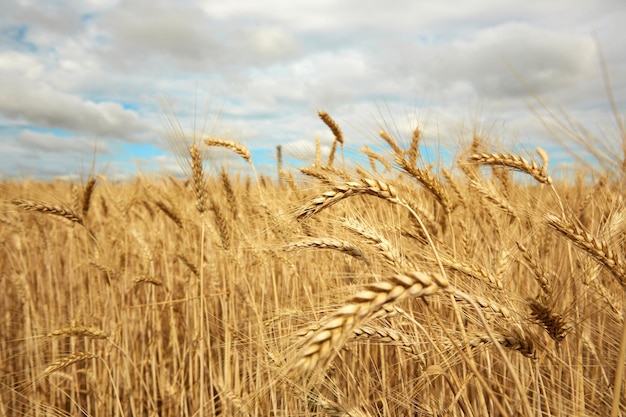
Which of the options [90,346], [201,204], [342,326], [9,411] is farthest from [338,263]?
[9,411]

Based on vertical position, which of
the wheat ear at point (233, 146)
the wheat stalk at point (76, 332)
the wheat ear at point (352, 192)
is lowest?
the wheat stalk at point (76, 332)

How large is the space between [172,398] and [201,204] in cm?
130

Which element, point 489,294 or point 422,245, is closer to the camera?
point 489,294

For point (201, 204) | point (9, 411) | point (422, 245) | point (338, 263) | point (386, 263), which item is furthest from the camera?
point (9, 411)

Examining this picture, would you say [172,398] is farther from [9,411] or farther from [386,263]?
[386,263]

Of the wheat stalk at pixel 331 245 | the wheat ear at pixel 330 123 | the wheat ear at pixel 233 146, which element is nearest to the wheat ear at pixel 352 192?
the wheat stalk at pixel 331 245

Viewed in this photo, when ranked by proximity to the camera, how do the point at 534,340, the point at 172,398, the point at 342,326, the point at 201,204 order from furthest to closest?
the point at 172,398
the point at 201,204
the point at 534,340
the point at 342,326

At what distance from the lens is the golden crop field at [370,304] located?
112cm

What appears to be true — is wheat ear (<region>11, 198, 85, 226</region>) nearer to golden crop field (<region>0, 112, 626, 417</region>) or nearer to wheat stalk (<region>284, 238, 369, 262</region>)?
golden crop field (<region>0, 112, 626, 417</region>)

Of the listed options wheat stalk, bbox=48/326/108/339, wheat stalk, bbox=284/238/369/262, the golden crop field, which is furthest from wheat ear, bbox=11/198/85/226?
wheat stalk, bbox=284/238/369/262

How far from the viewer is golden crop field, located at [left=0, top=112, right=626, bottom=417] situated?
1117 mm

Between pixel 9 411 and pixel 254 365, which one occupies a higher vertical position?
pixel 254 365

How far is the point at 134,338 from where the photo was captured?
2.94 m

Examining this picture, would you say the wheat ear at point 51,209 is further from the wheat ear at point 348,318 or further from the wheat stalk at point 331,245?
the wheat ear at point 348,318
